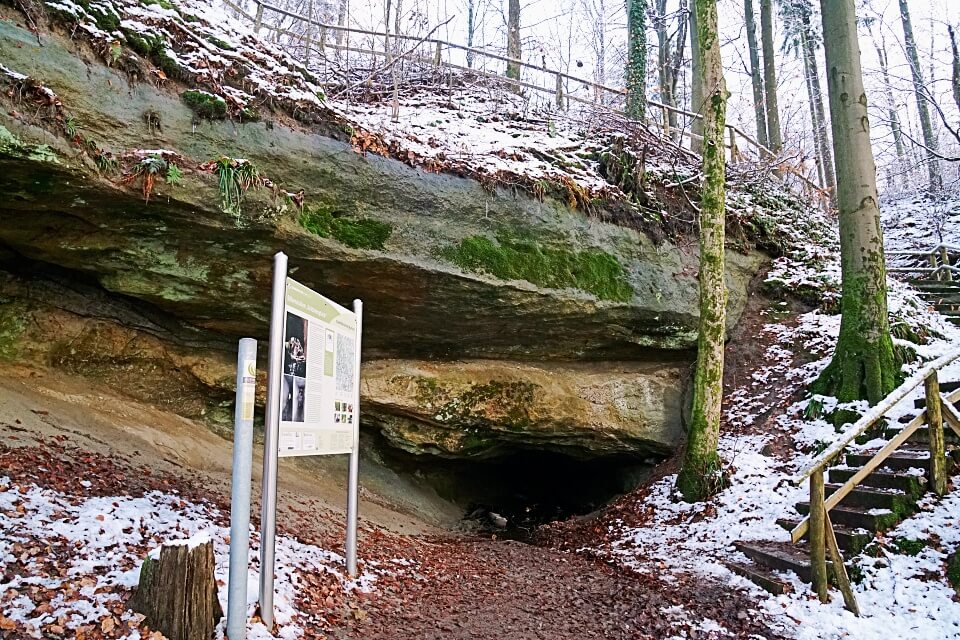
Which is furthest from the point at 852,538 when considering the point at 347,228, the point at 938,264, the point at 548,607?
the point at 938,264

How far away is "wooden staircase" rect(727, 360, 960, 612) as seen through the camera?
5043 mm

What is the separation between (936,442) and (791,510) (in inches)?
64.0

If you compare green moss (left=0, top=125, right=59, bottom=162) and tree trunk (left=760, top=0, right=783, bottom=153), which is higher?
tree trunk (left=760, top=0, right=783, bottom=153)

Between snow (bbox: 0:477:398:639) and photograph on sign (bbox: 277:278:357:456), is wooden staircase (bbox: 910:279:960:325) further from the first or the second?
snow (bbox: 0:477:398:639)

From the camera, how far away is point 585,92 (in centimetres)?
1476

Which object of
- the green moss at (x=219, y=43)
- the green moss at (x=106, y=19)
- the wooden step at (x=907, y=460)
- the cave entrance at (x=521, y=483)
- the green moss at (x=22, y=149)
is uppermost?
the green moss at (x=219, y=43)

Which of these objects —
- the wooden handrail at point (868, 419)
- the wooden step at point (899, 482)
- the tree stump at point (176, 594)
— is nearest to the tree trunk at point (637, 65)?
the wooden handrail at point (868, 419)

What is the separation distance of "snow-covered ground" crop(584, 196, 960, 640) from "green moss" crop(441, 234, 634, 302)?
9.61ft

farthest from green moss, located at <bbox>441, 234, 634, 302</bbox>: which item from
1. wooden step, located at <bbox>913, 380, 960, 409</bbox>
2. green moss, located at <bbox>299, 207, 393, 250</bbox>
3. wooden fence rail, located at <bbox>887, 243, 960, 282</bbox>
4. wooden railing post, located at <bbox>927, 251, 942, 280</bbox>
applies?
wooden railing post, located at <bbox>927, 251, 942, 280</bbox>

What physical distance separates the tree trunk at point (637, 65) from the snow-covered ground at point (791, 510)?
15.8 feet

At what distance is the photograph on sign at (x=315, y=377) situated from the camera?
3867mm

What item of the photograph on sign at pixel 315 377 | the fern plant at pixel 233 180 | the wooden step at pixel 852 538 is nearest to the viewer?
the photograph on sign at pixel 315 377

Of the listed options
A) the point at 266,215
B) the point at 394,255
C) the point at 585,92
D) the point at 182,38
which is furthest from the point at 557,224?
the point at 585,92

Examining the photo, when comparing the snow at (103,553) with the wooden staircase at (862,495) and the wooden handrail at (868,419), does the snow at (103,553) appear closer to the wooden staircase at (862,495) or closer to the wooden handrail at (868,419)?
the wooden staircase at (862,495)
